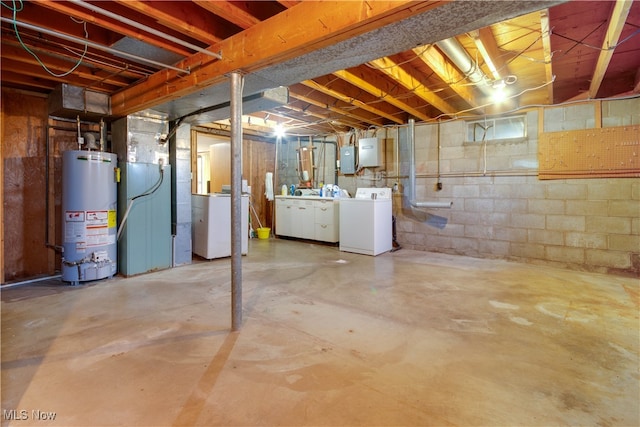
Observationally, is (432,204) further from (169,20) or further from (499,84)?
(169,20)

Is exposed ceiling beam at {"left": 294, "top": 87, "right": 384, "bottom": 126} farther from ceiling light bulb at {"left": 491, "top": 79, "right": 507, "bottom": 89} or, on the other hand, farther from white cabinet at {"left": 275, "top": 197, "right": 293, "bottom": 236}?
white cabinet at {"left": 275, "top": 197, "right": 293, "bottom": 236}

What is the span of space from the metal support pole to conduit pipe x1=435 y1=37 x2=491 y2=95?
165cm

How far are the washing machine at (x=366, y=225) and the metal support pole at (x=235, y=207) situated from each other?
2798mm

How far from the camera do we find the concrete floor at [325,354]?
143 cm

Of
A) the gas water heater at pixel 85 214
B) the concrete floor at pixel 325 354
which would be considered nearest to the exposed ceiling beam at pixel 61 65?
the gas water heater at pixel 85 214

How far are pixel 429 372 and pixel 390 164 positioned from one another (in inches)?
167

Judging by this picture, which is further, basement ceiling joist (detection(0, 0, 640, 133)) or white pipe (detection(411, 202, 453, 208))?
white pipe (detection(411, 202, 453, 208))

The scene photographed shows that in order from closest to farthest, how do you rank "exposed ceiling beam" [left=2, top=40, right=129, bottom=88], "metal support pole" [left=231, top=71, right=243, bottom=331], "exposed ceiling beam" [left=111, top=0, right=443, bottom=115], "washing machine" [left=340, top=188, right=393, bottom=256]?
"exposed ceiling beam" [left=111, top=0, right=443, bottom=115] → "metal support pole" [left=231, top=71, right=243, bottom=331] → "exposed ceiling beam" [left=2, top=40, right=129, bottom=88] → "washing machine" [left=340, top=188, right=393, bottom=256]

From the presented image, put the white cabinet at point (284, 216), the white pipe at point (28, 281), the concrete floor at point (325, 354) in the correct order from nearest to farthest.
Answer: the concrete floor at point (325, 354)
the white pipe at point (28, 281)
the white cabinet at point (284, 216)

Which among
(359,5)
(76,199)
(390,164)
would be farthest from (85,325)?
(390,164)

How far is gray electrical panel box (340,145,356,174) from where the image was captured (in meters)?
5.77

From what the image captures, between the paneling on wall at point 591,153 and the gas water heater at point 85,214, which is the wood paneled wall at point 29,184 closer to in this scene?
the gas water heater at point 85,214

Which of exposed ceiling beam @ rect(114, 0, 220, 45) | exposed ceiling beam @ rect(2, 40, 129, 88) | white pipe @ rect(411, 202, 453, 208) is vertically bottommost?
white pipe @ rect(411, 202, 453, 208)

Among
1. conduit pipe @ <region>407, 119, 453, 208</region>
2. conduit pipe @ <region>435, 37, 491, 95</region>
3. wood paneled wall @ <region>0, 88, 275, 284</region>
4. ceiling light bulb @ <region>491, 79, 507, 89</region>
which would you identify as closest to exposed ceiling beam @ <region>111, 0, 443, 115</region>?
conduit pipe @ <region>435, 37, 491, 95</region>
